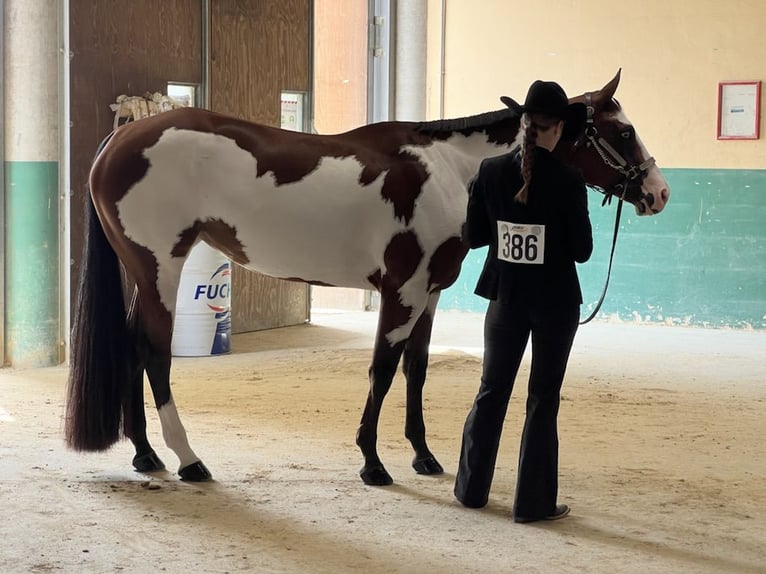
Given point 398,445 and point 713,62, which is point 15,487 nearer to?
point 398,445

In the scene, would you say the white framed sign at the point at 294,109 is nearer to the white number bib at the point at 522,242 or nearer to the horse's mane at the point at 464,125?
the horse's mane at the point at 464,125

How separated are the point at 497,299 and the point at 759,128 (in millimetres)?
5876

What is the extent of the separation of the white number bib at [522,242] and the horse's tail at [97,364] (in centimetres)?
152

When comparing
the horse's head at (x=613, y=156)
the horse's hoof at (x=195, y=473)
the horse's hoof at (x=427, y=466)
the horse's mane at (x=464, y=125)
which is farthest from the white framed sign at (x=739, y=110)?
the horse's hoof at (x=195, y=473)

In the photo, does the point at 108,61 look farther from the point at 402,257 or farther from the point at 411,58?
the point at 411,58

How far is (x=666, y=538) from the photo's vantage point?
3.62m

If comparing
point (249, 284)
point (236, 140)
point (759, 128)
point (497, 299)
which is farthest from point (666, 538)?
point (759, 128)

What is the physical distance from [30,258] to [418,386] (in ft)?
9.97

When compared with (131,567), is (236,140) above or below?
above

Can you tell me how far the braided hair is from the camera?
11.8 ft

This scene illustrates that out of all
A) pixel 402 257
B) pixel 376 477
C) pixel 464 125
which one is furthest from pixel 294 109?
pixel 376 477

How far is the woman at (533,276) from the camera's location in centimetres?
364

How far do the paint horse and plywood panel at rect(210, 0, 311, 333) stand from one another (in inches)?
150

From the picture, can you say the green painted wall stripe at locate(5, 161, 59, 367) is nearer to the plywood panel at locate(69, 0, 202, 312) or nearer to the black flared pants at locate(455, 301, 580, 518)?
the plywood panel at locate(69, 0, 202, 312)
